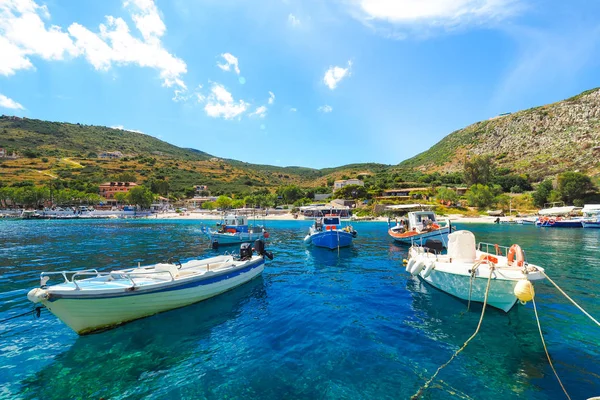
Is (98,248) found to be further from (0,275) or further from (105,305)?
(105,305)

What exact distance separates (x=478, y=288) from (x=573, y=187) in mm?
82500

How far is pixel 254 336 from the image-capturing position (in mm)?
8977

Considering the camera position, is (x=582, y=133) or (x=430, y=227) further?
(x=582, y=133)

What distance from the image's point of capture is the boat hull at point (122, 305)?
8.20 m

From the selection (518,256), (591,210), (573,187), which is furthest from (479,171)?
(518,256)

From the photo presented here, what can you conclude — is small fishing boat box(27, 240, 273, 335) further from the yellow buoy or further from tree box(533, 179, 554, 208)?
tree box(533, 179, 554, 208)

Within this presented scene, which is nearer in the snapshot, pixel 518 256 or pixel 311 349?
pixel 311 349

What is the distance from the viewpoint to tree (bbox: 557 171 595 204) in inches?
2625

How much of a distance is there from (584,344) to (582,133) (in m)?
145

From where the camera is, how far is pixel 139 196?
3752 inches

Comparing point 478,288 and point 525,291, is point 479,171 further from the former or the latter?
point 525,291

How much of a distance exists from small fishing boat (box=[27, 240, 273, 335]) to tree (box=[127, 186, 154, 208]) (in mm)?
96511

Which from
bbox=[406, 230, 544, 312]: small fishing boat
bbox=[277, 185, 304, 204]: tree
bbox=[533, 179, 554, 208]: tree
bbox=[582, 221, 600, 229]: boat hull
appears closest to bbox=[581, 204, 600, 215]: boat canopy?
bbox=[582, 221, 600, 229]: boat hull

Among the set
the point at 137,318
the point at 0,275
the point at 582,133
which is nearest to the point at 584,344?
the point at 137,318
